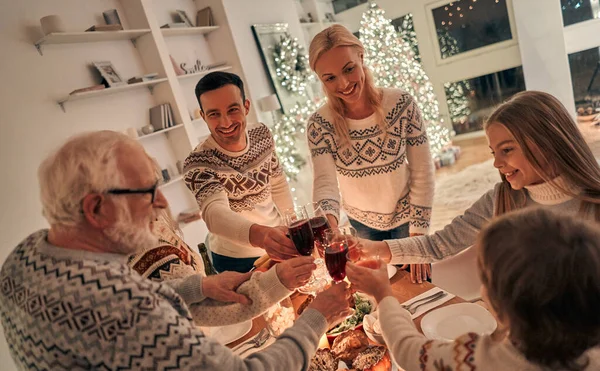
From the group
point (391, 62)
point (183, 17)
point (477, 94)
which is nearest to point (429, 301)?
point (183, 17)

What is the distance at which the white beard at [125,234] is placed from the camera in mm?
942

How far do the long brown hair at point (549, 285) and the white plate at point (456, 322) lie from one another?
36cm

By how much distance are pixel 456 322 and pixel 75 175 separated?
1085mm

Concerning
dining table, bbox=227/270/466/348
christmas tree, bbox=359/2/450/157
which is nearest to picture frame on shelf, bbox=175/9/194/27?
christmas tree, bbox=359/2/450/157

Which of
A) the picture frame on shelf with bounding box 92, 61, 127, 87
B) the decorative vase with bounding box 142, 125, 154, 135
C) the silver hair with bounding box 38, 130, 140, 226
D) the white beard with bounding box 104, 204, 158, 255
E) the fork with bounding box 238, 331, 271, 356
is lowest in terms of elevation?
the fork with bounding box 238, 331, 271, 356

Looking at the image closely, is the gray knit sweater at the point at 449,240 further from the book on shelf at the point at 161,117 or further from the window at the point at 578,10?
the window at the point at 578,10

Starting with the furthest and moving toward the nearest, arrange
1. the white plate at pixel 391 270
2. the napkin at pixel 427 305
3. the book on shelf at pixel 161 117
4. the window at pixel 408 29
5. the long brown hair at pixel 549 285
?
the window at pixel 408 29 < the book on shelf at pixel 161 117 < the white plate at pixel 391 270 < the napkin at pixel 427 305 < the long brown hair at pixel 549 285

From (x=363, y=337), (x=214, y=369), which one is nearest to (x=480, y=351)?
(x=363, y=337)

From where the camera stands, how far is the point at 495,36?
7.06m

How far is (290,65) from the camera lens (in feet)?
17.7

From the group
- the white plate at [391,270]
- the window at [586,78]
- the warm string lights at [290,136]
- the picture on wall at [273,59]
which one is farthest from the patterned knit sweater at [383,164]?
the window at [586,78]

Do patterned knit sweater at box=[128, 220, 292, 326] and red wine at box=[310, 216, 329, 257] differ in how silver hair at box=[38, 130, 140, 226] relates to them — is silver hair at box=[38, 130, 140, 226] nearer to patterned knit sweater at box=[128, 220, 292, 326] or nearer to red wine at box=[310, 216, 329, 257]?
patterned knit sweater at box=[128, 220, 292, 326]

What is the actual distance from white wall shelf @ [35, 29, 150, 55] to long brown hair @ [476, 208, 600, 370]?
11.3 ft

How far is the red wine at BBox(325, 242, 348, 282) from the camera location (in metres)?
1.27
